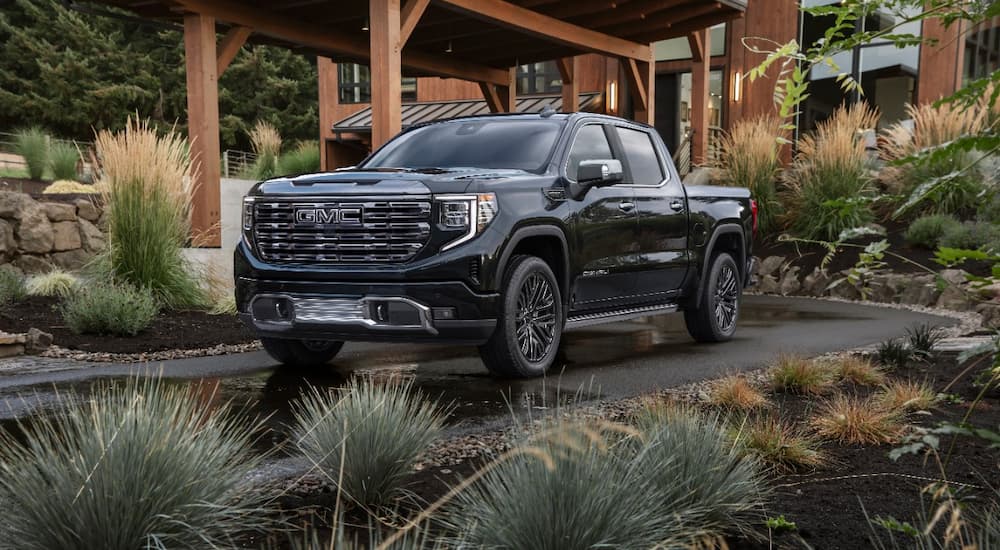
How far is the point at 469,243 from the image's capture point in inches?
251

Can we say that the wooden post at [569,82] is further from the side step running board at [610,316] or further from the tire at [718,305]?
the side step running board at [610,316]

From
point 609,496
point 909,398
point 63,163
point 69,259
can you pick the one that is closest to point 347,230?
point 909,398

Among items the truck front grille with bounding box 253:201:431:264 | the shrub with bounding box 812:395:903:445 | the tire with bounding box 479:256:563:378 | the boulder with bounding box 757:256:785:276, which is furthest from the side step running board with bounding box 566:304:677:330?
the boulder with bounding box 757:256:785:276

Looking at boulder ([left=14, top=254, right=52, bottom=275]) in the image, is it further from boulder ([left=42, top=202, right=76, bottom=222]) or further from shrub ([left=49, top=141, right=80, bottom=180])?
shrub ([left=49, top=141, right=80, bottom=180])

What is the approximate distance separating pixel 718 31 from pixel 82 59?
27.1 metres

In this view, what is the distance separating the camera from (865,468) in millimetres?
4164

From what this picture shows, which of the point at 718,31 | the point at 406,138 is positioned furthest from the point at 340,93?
the point at 406,138

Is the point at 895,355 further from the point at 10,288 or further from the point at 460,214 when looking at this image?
the point at 10,288

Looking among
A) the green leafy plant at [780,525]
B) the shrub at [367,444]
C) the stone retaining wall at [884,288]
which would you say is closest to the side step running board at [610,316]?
the stone retaining wall at [884,288]

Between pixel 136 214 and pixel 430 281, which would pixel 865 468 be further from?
pixel 136 214

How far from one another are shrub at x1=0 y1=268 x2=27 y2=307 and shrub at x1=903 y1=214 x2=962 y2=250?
11397 mm

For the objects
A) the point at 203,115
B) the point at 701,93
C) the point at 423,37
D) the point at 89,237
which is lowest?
the point at 89,237

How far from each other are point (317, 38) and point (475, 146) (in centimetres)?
823

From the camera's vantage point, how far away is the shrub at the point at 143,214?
945 centimetres
